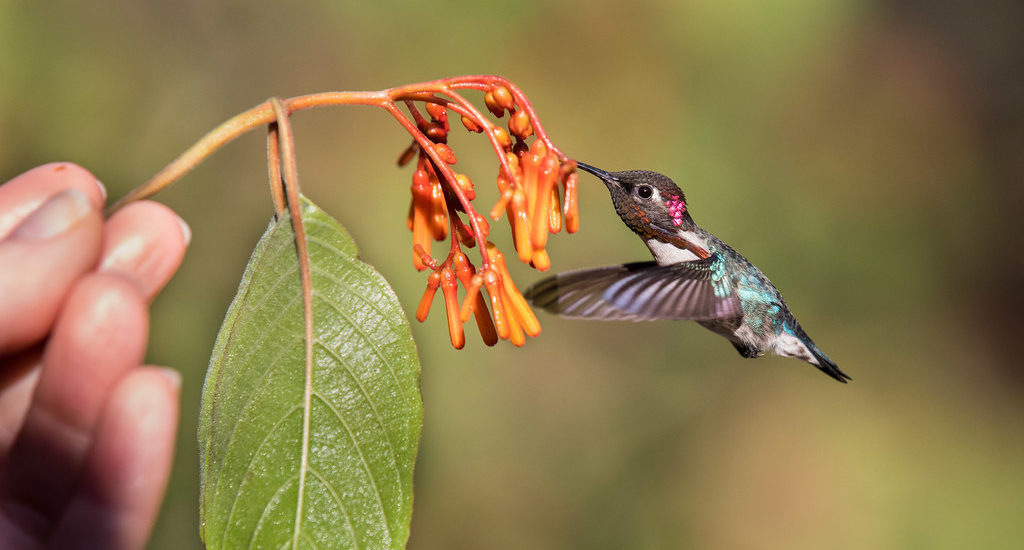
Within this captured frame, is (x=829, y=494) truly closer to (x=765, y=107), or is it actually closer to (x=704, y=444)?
(x=704, y=444)

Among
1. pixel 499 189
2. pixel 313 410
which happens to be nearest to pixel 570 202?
pixel 499 189

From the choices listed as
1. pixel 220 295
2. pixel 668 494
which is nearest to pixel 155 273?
pixel 220 295

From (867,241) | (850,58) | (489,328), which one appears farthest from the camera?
(850,58)

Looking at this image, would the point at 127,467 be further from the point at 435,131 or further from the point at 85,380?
the point at 435,131

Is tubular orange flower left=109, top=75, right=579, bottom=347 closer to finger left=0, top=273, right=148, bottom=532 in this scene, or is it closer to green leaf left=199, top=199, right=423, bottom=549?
green leaf left=199, top=199, right=423, bottom=549

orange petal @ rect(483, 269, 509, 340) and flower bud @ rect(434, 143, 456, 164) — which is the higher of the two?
flower bud @ rect(434, 143, 456, 164)

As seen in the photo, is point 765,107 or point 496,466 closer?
point 496,466

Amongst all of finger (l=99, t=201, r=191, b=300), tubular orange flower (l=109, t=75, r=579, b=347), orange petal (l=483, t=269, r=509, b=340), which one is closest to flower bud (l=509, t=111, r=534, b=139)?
tubular orange flower (l=109, t=75, r=579, b=347)
